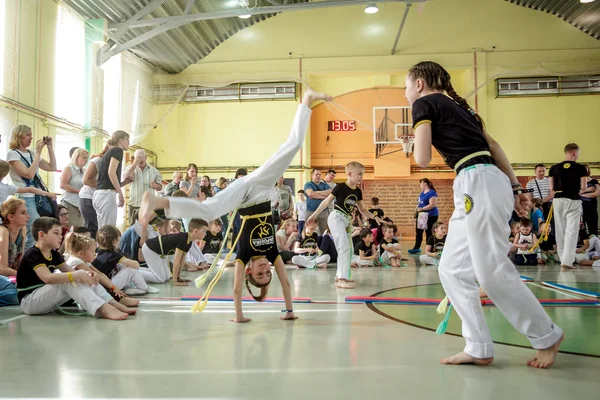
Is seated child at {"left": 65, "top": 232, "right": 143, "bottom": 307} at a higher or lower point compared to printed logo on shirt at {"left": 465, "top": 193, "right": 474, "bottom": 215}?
lower

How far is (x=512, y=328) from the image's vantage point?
3.34m

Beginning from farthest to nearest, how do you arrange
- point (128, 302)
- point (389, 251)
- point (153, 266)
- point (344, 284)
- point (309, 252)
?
point (389, 251) < point (309, 252) < point (153, 266) < point (344, 284) < point (128, 302)

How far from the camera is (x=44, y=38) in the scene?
32.5 ft

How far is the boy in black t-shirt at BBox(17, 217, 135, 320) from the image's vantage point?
3598 mm

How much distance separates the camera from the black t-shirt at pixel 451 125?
8.16 feet

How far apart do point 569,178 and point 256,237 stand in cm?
560

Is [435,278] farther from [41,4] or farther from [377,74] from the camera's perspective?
[377,74]

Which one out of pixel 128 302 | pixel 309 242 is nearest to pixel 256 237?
pixel 128 302

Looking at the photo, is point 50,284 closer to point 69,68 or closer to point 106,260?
point 106,260

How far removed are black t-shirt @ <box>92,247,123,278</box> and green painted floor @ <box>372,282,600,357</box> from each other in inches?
95.5

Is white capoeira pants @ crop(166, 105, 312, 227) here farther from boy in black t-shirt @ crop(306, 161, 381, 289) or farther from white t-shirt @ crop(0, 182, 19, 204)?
white t-shirt @ crop(0, 182, 19, 204)

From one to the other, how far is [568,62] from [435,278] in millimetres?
11553

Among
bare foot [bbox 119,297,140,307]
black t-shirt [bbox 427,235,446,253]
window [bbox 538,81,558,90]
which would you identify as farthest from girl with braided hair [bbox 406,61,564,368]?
window [bbox 538,81,558,90]

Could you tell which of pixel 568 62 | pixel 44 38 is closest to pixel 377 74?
pixel 568 62
